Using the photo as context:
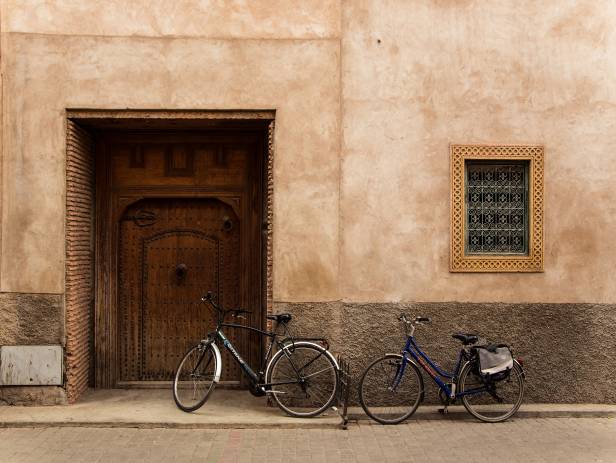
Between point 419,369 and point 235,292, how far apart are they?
2.63m

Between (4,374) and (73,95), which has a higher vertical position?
(73,95)

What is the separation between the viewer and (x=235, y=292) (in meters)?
8.95

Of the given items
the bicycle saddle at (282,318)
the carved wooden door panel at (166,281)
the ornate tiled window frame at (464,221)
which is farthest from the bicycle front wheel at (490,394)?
the carved wooden door panel at (166,281)

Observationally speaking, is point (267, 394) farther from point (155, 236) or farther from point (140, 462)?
point (155, 236)

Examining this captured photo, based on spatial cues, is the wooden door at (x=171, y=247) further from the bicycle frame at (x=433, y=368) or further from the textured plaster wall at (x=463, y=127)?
the bicycle frame at (x=433, y=368)

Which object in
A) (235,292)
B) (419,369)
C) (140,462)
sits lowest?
(140,462)

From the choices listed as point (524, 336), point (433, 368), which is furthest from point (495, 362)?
point (524, 336)

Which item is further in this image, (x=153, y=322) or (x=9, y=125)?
(x=153, y=322)

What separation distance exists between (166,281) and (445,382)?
365cm

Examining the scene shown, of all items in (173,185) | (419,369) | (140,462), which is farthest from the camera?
(173,185)

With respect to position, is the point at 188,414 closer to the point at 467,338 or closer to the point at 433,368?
the point at 433,368

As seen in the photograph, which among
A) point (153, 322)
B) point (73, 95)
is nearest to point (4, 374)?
point (153, 322)

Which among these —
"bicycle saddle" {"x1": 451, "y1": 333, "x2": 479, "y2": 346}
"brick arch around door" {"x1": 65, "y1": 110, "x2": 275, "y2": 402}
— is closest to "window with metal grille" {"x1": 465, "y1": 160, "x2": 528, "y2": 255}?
"bicycle saddle" {"x1": 451, "y1": 333, "x2": 479, "y2": 346}

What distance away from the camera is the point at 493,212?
8.14m
